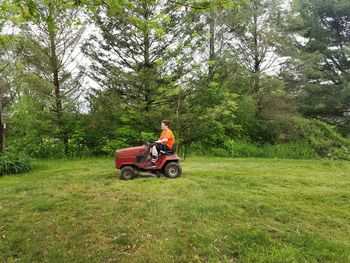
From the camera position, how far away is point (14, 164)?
402 inches

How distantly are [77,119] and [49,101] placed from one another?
4.26ft

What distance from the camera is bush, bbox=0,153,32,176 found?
395 inches

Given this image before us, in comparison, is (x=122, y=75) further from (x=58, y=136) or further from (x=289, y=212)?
(x=289, y=212)

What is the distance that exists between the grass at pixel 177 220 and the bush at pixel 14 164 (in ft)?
7.59

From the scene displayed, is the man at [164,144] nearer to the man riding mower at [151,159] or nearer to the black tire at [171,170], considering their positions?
the man riding mower at [151,159]

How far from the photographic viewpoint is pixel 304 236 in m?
4.81

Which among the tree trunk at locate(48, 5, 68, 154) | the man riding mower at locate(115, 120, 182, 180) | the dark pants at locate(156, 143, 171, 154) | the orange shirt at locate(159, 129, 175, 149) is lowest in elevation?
the man riding mower at locate(115, 120, 182, 180)

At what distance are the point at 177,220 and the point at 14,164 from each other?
6.79 metres

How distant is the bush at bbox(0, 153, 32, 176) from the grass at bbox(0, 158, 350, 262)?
7.59 ft

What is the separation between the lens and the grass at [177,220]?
14.8 feet

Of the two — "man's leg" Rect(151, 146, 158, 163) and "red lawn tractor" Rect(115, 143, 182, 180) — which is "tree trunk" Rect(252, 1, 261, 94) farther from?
"man's leg" Rect(151, 146, 158, 163)

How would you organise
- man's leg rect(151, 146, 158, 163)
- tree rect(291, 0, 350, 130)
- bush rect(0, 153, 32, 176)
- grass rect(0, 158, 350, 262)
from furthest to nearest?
tree rect(291, 0, 350, 130) → bush rect(0, 153, 32, 176) → man's leg rect(151, 146, 158, 163) → grass rect(0, 158, 350, 262)

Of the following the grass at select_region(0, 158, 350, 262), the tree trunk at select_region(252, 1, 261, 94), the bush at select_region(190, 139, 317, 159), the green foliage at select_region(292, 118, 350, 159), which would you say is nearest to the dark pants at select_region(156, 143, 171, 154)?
the grass at select_region(0, 158, 350, 262)

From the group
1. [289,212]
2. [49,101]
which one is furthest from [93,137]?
[289,212]
